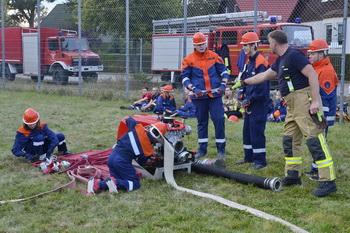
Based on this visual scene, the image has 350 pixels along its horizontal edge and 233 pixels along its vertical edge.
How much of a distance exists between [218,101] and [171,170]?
6.24ft

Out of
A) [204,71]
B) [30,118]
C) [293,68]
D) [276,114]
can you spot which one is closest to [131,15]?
[276,114]

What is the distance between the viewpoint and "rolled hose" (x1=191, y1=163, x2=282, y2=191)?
560 cm

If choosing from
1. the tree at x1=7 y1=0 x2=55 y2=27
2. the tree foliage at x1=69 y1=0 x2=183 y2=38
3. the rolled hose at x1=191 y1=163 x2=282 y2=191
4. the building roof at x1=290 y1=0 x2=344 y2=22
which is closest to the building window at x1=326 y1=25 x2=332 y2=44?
the building roof at x1=290 y1=0 x2=344 y2=22

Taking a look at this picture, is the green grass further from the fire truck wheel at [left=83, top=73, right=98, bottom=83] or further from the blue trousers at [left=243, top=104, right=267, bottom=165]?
the fire truck wheel at [left=83, top=73, right=98, bottom=83]

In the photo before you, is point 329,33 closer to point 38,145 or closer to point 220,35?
point 220,35

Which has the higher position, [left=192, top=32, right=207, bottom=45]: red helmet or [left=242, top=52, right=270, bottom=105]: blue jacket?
[left=192, top=32, right=207, bottom=45]: red helmet

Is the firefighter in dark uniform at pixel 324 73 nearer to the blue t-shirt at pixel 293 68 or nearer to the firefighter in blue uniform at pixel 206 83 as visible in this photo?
the blue t-shirt at pixel 293 68

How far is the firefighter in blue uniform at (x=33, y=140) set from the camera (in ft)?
22.8

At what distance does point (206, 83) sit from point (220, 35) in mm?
9540

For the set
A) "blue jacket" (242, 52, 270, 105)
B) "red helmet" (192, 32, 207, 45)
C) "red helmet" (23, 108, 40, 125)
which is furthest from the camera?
"red helmet" (192, 32, 207, 45)

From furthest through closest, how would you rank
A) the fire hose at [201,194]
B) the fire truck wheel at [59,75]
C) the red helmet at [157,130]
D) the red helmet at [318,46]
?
the fire truck wheel at [59,75] → the red helmet at [318,46] → the red helmet at [157,130] → the fire hose at [201,194]

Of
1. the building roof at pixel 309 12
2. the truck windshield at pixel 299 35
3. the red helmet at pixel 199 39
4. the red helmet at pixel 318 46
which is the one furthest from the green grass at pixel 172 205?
the building roof at pixel 309 12

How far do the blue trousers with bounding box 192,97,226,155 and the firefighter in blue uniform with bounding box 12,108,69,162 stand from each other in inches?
90.9

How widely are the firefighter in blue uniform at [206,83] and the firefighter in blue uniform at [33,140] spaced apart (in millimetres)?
2315
